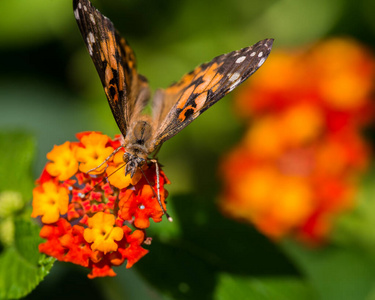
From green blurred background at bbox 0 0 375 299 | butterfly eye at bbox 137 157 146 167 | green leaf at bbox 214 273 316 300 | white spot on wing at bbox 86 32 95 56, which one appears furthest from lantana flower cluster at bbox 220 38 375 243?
white spot on wing at bbox 86 32 95 56

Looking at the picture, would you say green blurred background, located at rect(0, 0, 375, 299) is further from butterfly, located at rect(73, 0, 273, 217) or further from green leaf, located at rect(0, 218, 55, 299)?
green leaf, located at rect(0, 218, 55, 299)

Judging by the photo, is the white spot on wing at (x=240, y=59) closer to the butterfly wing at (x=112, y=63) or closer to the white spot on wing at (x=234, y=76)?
the white spot on wing at (x=234, y=76)

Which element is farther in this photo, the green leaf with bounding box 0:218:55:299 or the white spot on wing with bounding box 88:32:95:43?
the white spot on wing with bounding box 88:32:95:43

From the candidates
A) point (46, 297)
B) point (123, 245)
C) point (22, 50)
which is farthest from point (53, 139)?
point (123, 245)

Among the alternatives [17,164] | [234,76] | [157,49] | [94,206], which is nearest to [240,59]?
[234,76]

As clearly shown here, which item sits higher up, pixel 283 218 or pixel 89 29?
pixel 89 29

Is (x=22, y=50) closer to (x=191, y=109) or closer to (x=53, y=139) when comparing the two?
(x=53, y=139)
